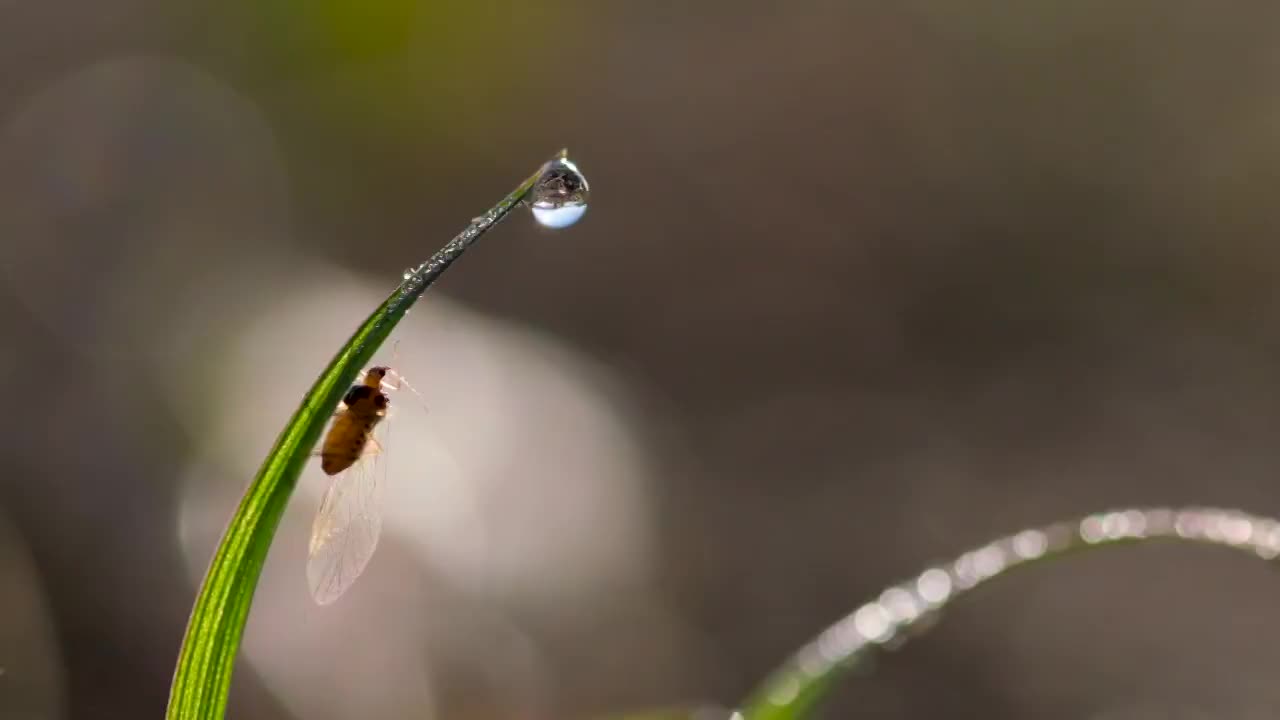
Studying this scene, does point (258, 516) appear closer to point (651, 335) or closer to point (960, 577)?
point (960, 577)

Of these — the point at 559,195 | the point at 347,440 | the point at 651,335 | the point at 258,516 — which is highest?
the point at 651,335

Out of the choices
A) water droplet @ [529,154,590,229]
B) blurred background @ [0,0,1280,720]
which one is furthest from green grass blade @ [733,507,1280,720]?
blurred background @ [0,0,1280,720]

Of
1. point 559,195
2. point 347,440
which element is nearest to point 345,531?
point 347,440

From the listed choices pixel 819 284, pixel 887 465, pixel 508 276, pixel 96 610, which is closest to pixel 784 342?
pixel 819 284

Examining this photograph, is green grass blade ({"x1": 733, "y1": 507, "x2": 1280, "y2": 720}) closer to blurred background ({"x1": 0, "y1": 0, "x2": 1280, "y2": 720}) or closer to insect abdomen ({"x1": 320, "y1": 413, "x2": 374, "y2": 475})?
insect abdomen ({"x1": 320, "y1": 413, "x2": 374, "y2": 475})

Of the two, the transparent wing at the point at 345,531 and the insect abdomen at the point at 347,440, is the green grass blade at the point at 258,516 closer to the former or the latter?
the transparent wing at the point at 345,531

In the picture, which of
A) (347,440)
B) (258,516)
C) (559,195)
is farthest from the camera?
(347,440)

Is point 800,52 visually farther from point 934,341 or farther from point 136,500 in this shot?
point 136,500

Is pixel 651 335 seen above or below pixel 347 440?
above
